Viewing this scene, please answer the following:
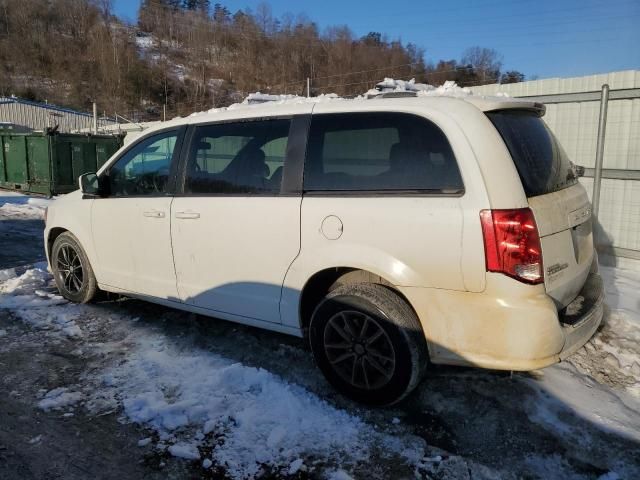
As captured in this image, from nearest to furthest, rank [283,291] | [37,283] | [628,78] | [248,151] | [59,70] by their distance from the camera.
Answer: [283,291] < [248,151] < [37,283] < [628,78] < [59,70]

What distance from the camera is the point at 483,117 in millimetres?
2916

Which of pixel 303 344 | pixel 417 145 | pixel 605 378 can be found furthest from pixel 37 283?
pixel 605 378

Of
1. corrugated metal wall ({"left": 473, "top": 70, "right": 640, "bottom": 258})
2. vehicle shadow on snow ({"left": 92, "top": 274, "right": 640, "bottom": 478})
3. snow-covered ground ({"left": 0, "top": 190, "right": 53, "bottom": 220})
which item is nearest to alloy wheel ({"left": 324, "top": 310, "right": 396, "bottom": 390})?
vehicle shadow on snow ({"left": 92, "top": 274, "right": 640, "bottom": 478})

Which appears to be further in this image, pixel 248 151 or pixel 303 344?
pixel 303 344

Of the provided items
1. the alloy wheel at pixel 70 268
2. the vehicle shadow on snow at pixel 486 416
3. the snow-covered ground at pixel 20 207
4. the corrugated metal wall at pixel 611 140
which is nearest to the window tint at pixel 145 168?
the alloy wheel at pixel 70 268

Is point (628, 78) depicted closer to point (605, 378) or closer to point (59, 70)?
point (605, 378)

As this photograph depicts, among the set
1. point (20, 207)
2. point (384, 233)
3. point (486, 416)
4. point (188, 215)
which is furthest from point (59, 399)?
point (20, 207)

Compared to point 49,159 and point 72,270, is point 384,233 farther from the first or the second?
point 49,159

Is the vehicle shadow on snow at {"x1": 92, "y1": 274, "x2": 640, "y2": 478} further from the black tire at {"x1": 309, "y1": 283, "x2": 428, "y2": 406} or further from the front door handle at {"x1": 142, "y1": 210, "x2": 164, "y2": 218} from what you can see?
the front door handle at {"x1": 142, "y1": 210, "x2": 164, "y2": 218}

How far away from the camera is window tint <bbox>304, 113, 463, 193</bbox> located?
2926 millimetres

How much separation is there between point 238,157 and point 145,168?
1.09 metres

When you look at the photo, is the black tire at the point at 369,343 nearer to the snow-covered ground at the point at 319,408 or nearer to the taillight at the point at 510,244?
the snow-covered ground at the point at 319,408

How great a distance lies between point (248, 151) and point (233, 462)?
2.08 meters

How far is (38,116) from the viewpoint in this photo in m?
38.7
